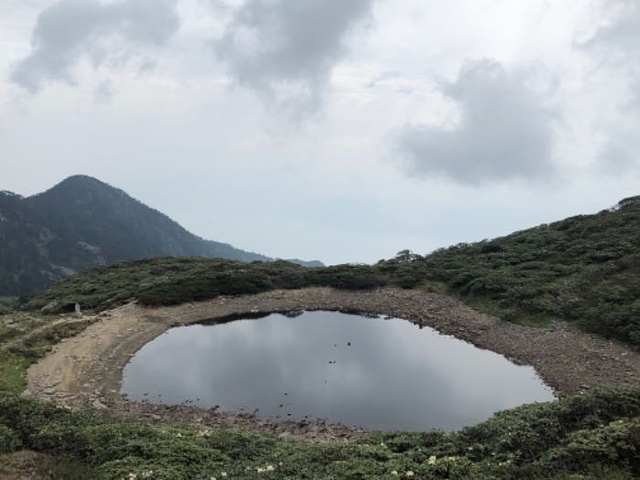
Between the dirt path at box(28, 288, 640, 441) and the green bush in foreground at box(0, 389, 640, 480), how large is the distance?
5555mm

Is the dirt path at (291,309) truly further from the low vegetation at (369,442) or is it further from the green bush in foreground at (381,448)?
the green bush in foreground at (381,448)

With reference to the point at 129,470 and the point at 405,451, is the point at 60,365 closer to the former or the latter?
the point at 129,470

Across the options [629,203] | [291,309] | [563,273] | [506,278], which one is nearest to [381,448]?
[506,278]

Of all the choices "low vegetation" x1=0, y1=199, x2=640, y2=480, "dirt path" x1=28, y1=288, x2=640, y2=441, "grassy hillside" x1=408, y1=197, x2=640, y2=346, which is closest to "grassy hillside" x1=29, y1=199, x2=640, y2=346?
"grassy hillside" x1=408, y1=197, x2=640, y2=346

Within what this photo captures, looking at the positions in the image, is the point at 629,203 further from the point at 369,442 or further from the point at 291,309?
the point at 369,442

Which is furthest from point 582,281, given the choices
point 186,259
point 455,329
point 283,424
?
point 186,259

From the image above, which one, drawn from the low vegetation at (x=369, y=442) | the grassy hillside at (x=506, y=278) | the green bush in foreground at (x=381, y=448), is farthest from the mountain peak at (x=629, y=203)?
the green bush in foreground at (x=381, y=448)

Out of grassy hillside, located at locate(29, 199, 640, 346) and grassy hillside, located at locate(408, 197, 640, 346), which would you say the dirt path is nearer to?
grassy hillside, located at locate(29, 199, 640, 346)

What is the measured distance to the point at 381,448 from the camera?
14.9 m

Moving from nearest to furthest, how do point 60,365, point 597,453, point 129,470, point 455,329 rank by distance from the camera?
point 597,453 → point 129,470 → point 60,365 → point 455,329

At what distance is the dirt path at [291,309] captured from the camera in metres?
23.2

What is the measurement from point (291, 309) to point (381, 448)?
30.1 metres

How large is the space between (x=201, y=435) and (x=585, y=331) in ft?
79.6

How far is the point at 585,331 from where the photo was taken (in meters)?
30.8
